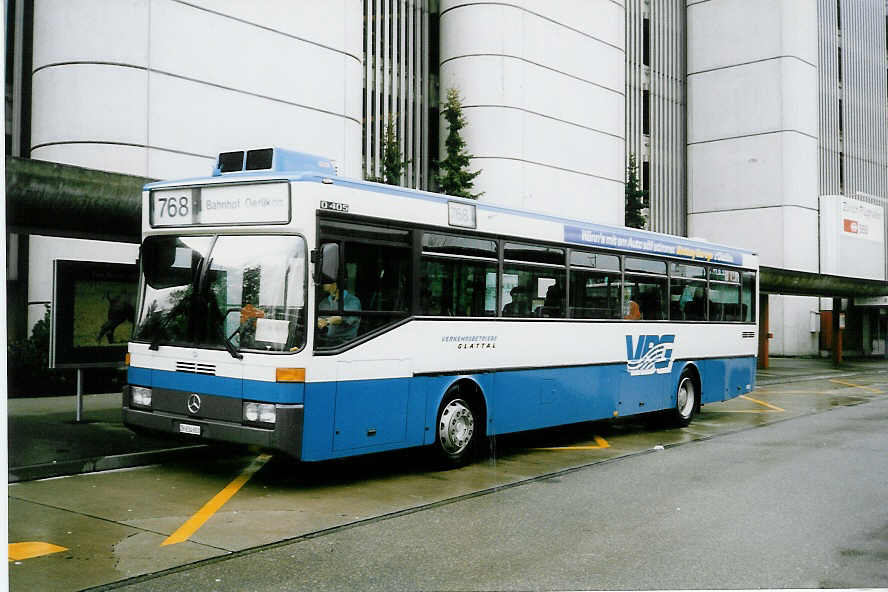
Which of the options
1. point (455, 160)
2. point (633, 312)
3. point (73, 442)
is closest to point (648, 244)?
point (633, 312)

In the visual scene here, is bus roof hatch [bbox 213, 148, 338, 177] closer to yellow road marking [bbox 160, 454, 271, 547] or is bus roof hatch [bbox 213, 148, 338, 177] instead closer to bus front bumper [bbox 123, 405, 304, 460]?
bus front bumper [bbox 123, 405, 304, 460]

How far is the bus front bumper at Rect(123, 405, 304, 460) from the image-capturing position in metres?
8.02

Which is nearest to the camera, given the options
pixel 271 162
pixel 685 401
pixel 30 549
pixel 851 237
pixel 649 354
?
pixel 30 549

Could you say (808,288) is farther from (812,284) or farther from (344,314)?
(344,314)

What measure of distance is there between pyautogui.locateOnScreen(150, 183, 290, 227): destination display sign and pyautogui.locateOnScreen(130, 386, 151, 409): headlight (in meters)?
1.72

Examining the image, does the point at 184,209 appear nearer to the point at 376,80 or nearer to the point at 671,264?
the point at 671,264

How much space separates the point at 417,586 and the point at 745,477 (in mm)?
5406

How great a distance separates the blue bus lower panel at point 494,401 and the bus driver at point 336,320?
0.45 m

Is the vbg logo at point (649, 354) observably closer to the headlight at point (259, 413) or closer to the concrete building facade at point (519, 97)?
the headlight at point (259, 413)

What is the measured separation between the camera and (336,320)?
27.8ft

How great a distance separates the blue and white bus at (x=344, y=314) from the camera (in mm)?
8234

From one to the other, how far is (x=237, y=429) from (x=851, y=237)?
41.4 m

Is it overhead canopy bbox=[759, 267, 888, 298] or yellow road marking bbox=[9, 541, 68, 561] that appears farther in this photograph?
overhead canopy bbox=[759, 267, 888, 298]

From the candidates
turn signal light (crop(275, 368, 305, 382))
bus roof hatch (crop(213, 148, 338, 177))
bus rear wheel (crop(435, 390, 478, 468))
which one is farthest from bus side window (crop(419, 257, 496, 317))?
turn signal light (crop(275, 368, 305, 382))
